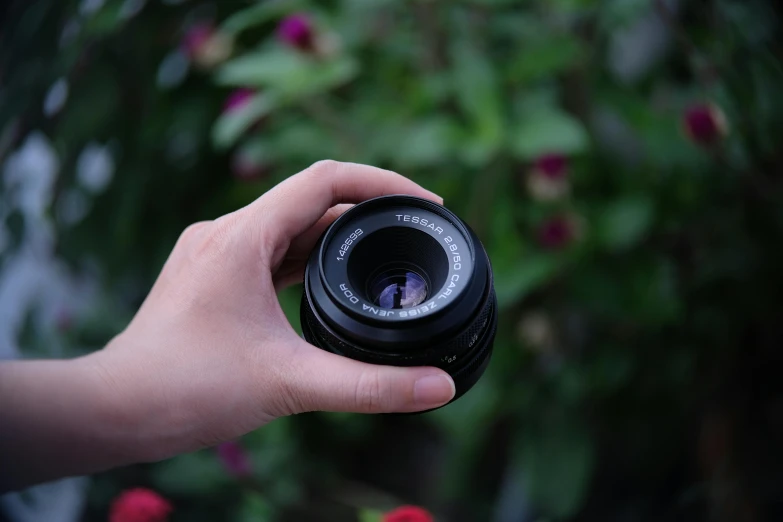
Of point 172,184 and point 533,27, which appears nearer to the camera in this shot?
point 533,27

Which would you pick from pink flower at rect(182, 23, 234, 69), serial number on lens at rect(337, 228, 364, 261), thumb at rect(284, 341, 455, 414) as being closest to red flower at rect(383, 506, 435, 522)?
thumb at rect(284, 341, 455, 414)

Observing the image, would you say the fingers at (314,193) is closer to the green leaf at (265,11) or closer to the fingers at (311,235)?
the fingers at (311,235)

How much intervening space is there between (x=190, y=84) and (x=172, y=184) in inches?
5.9

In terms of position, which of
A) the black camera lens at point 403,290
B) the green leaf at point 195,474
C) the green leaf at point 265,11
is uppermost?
the green leaf at point 265,11

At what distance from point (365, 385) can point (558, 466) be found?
650 mm

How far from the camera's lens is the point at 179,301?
0.56 m

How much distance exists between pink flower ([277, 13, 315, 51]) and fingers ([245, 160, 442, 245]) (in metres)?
0.34

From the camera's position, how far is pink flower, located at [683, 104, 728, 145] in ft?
2.79

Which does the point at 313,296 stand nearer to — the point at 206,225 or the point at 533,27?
the point at 206,225

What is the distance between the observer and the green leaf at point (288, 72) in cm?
84

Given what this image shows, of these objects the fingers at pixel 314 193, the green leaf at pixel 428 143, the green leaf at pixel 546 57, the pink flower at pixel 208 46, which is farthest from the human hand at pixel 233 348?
the pink flower at pixel 208 46

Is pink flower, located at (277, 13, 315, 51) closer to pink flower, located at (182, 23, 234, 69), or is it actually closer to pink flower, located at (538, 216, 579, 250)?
pink flower, located at (182, 23, 234, 69)

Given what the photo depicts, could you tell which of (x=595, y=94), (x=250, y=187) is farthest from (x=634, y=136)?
(x=250, y=187)

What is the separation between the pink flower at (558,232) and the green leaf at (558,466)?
0.29 meters
